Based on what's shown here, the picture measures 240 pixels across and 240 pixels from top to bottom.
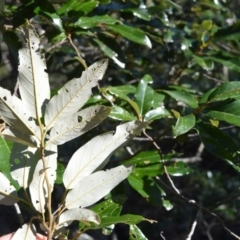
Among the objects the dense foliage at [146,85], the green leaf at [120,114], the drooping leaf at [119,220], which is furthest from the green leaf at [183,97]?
the drooping leaf at [119,220]

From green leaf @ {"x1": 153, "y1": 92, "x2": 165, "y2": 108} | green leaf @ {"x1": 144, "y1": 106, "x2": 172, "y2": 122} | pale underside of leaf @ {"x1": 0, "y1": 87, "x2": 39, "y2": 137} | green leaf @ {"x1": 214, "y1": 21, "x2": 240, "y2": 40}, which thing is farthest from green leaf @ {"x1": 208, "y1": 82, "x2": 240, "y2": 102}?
green leaf @ {"x1": 214, "y1": 21, "x2": 240, "y2": 40}

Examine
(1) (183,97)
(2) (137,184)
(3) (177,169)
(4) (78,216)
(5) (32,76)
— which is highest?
(5) (32,76)

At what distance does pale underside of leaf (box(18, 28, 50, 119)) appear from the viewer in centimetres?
84

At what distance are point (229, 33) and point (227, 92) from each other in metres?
0.61

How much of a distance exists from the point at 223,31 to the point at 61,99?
99 cm

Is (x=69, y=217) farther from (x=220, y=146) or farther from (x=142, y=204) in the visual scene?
(x=142, y=204)

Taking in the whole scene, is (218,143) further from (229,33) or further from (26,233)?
(229,33)

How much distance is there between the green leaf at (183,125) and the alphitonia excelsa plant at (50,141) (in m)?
0.19

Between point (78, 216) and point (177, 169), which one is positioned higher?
point (78, 216)

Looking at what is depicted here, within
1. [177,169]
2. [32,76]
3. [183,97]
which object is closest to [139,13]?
[183,97]

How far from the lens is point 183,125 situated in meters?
1.09

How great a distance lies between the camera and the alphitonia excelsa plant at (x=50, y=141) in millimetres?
A: 843

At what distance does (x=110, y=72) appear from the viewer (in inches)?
85.1

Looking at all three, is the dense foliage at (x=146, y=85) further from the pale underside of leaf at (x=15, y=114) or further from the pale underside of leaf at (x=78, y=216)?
the pale underside of leaf at (x=15, y=114)
